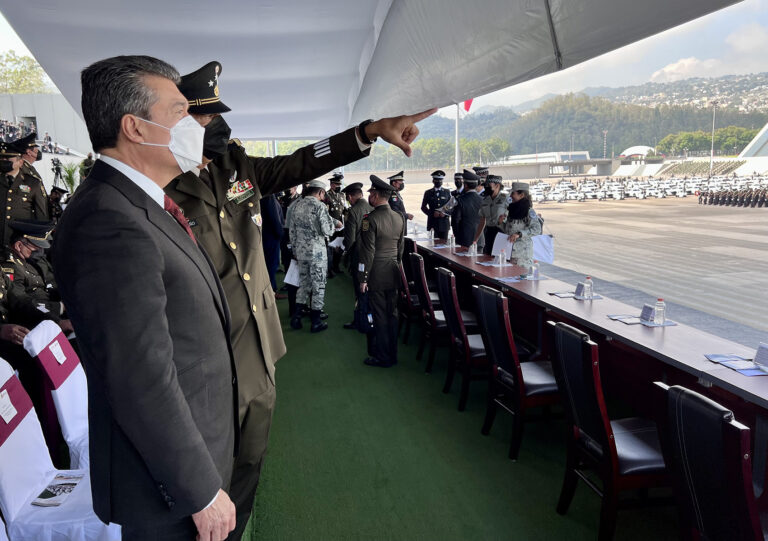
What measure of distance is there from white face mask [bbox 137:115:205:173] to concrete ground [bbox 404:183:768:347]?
3.82 m

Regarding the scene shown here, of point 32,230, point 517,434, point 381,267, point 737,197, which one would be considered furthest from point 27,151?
point 737,197

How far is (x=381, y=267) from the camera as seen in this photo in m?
4.41

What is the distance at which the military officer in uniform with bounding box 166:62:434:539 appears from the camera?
4.95 feet

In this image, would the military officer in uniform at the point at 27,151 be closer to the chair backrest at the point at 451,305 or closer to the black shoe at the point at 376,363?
the black shoe at the point at 376,363

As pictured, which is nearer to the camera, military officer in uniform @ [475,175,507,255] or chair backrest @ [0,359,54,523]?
chair backrest @ [0,359,54,523]

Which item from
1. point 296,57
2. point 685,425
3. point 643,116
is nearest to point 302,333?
point 296,57

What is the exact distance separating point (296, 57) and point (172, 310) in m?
5.07

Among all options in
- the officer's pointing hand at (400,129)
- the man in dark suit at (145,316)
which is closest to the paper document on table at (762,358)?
the officer's pointing hand at (400,129)

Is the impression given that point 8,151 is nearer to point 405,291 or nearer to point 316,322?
point 316,322

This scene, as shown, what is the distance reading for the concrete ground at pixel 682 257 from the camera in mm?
4117

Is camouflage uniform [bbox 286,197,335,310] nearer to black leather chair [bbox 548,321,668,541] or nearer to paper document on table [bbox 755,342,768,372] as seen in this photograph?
black leather chair [bbox 548,321,668,541]

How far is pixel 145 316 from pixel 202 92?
853 mm

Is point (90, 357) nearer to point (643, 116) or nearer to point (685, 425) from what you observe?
point (685, 425)

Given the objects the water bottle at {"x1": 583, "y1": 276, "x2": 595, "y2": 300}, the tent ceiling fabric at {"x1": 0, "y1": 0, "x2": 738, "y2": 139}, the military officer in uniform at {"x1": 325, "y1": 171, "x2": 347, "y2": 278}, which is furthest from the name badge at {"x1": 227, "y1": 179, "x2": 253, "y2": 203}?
the military officer in uniform at {"x1": 325, "y1": 171, "x2": 347, "y2": 278}
